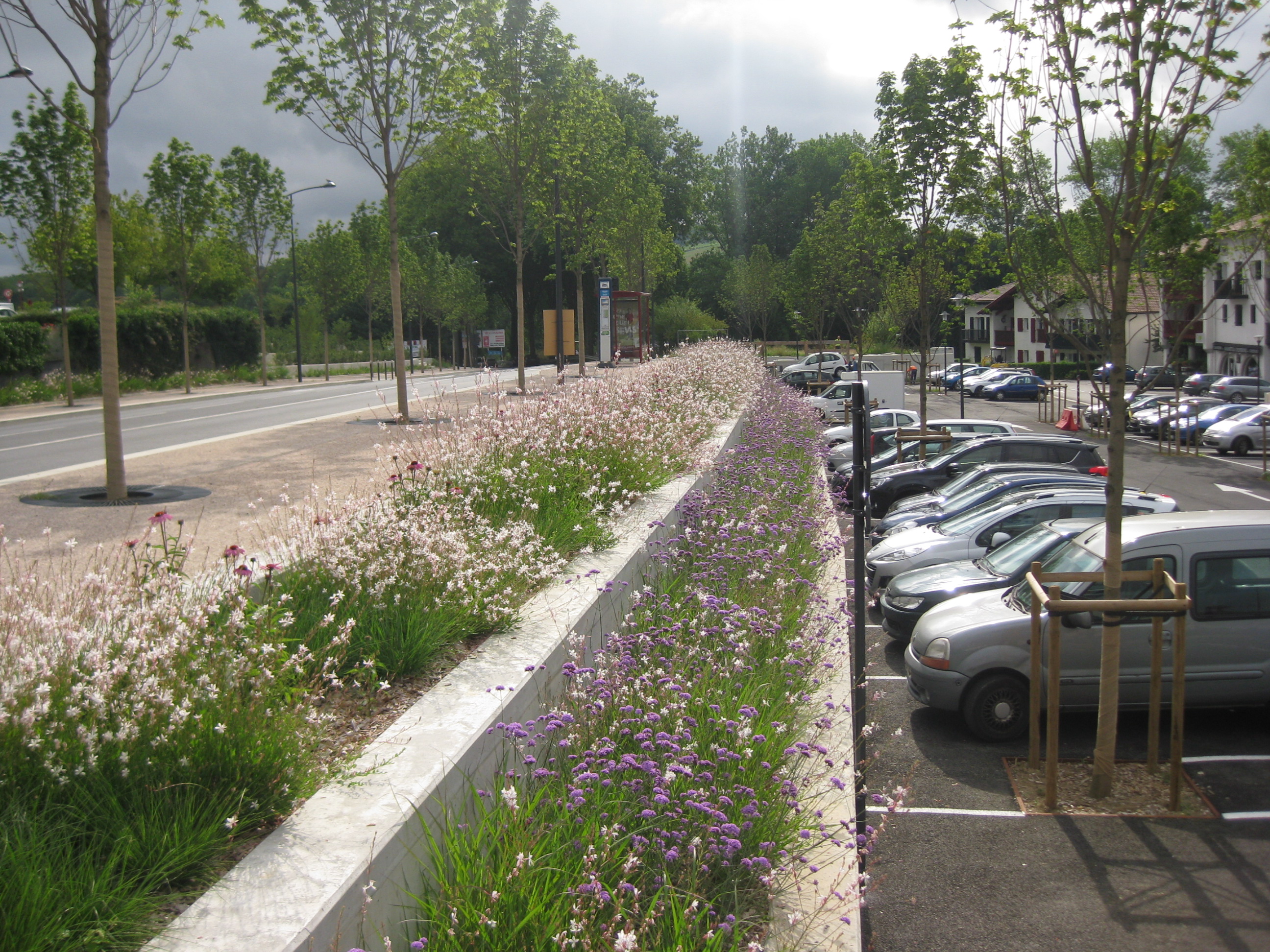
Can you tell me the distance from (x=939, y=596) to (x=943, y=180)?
1420cm

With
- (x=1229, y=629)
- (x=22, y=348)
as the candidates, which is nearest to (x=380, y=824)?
(x=1229, y=629)

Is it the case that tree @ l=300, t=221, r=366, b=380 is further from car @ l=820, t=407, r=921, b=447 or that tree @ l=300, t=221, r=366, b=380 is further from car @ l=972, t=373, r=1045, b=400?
car @ l=820, t=407, r=921, b=447

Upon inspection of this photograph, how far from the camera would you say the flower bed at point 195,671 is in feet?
9.70

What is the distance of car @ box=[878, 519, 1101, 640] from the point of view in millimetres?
9398

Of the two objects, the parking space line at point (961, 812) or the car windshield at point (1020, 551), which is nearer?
the parking space line at point (961, 812)

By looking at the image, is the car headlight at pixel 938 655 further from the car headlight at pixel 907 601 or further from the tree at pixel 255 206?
the tree at pixel 255 206

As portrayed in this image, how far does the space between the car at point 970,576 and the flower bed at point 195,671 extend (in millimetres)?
4011

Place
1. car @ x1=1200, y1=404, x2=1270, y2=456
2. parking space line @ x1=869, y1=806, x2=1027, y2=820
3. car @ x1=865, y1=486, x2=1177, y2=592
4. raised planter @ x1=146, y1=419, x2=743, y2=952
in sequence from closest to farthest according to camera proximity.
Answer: raised planter @ x1=146, y1=419, x2=743, y2=952 < parking space line @ x1=869, y1=806, x2=1027, y2=820 < car @ x1=865, y1=486, x2=1177, y2=592 < car @ x1=1200, y1=404, x2=1270, y2=456

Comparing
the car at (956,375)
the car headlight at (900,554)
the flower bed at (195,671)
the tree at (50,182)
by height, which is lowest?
the car headlight at (900,554)

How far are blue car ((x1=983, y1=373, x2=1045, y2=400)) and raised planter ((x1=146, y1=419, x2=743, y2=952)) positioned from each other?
54.6 meters

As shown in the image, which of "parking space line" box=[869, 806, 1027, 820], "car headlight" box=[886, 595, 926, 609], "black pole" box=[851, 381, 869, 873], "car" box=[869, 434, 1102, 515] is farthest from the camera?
"car" box=[869, 434, 1102, 515]

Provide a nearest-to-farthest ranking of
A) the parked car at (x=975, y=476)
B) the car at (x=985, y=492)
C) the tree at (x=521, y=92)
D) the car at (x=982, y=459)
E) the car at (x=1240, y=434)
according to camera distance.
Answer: the car at (x=985, y=492) → the parked car at (x=975, y=476) → the car at (x=982, y=459) → the tree at (x=521, y=92) → the car at (x=1240, y=434)

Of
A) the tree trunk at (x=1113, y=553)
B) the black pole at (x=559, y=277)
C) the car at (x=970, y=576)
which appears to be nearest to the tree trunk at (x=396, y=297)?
the black pole at (x=559, y=277)

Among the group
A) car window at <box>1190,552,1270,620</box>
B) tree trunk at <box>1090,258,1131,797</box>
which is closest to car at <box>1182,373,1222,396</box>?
car window at <box>1190,552,1270,620</box>
